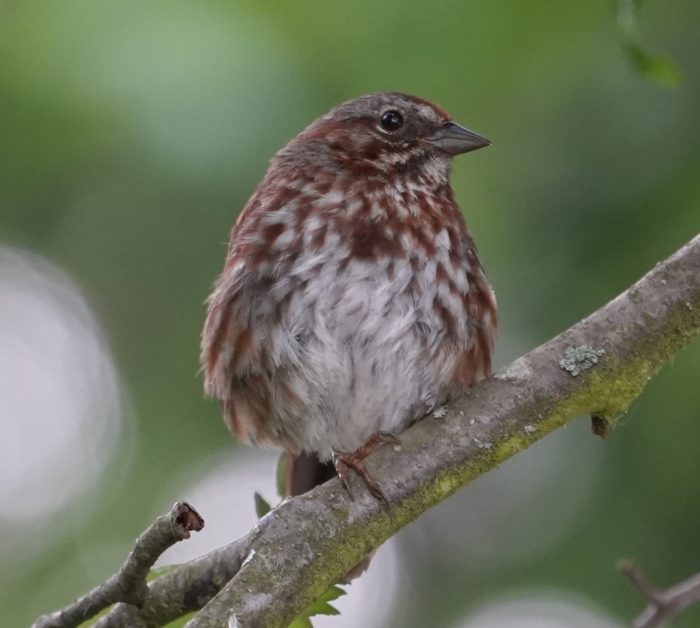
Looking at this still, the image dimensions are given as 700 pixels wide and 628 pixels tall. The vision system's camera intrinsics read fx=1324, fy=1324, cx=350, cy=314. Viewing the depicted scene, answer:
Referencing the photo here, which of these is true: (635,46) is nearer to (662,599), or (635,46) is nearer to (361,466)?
(361,466)

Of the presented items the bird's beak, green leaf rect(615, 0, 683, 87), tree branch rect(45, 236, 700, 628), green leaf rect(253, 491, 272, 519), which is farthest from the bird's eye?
green leaf rect(615, 0, 683, 87)

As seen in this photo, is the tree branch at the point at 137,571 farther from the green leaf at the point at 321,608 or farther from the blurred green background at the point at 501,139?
the blurred green background at the point at 501,139

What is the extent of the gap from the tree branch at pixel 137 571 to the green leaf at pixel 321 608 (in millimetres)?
424

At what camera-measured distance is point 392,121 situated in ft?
17.3

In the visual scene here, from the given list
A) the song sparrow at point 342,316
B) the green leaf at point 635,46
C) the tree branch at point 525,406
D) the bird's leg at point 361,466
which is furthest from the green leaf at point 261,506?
the green leaf at point 635,46

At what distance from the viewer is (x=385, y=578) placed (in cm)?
807

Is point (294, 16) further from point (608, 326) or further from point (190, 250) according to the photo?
point (608, 326)

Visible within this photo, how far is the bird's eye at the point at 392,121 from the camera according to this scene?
5.26m

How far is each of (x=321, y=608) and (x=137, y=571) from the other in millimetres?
503

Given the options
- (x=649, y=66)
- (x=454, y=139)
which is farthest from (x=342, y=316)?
(x=649, y=66)

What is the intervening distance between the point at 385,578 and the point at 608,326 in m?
A: 4.63

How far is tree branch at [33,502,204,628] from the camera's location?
10.7 ft

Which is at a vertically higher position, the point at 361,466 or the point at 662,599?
the point at 361,466

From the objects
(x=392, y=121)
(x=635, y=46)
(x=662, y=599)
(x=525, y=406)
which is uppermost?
(x=392, y=121)
